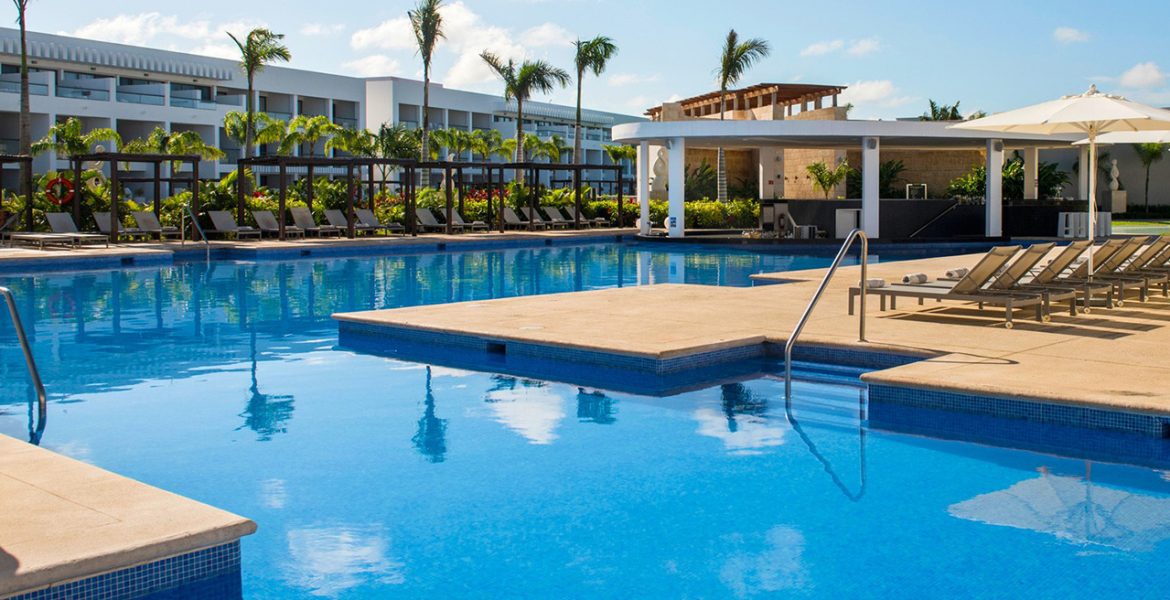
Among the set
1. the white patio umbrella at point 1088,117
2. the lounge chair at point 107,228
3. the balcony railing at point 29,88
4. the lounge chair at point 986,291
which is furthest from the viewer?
the balcony railing at point 29,88

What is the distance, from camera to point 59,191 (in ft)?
88.8

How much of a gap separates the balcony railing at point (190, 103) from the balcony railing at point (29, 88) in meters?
6.17

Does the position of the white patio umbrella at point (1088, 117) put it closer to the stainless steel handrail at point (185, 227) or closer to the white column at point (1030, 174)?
the stainless steel handrail at point (185, 227)

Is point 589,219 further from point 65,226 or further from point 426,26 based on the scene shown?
point 65,226

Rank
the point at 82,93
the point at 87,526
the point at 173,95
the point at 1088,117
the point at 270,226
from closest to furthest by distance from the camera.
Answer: the point at 87,526 < the point at 1088,117 < the point at 270,226 < the point at 82,93 < the point at 173,95

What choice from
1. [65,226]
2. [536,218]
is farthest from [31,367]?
[536,218]

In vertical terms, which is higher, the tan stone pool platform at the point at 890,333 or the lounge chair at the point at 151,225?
the lounge chair at the point at 151,225

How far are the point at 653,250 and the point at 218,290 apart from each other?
39.1 feet

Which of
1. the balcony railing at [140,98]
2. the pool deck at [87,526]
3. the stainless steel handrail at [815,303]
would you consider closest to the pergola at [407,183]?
the balcony railing at [140,98]

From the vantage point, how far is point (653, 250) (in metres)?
26.6

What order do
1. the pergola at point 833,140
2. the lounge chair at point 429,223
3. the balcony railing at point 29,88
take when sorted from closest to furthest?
the pergola at point 833,140 → the lounge chair at point 429,223 → the balcony railing at point 29,88

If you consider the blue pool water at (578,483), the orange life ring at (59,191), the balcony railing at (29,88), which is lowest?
the blue pool water at (578,483)

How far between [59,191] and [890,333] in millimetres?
22583

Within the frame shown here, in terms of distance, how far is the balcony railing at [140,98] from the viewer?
47656 mm
